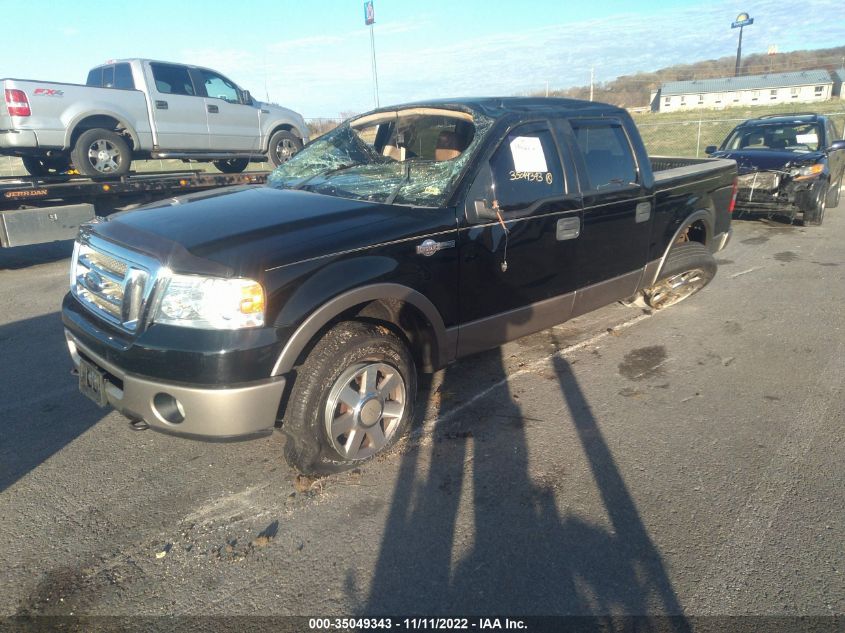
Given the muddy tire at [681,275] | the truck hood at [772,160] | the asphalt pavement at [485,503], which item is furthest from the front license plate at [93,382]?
the truck hood at [772,160]

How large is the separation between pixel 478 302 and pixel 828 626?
2.20 m

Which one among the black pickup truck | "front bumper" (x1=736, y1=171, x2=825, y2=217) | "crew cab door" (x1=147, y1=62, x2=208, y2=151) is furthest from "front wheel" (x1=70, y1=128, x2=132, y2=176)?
"front bumper" (x1=736, y1=171, x2=825, y2=217)

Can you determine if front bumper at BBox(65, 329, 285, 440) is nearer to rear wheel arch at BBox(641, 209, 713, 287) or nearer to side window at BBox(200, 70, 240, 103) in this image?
rear wheel arch at BBox(641, 209, 713, 287)

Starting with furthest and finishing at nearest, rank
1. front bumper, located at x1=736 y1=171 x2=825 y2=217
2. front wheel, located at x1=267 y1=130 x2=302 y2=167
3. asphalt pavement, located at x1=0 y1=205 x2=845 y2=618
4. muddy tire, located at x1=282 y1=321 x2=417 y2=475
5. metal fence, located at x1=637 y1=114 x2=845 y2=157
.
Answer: metal fence, located at x1=637 y1=114 x2=845 y2=157, front wheel, located at x1=267 y1=130 x2=302 y2=167, front bumper, located at x1=736 y1=171 x2=825 y2=217, muddy tire, located at x1=282 y1=321 x2=417 y2=475, asphalt pavement, located at x1=0 y1=205 x2=845 y2=618

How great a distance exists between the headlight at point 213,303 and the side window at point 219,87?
28.4 ft

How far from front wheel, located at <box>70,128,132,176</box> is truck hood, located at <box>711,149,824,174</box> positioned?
9657 millimetres

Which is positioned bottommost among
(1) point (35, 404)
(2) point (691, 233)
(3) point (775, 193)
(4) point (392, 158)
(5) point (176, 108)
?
(1) point (35, 404)

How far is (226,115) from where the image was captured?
403 inches

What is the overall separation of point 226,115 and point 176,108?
0.97 m

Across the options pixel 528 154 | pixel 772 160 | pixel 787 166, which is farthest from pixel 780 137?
pixel 528 154

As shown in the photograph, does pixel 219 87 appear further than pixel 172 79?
Yes

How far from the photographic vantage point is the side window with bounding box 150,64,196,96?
→ 925 cm

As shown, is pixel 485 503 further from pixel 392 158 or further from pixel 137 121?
pixel 137 121

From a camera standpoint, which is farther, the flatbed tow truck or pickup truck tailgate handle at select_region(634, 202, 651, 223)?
the flatbed tow truck
